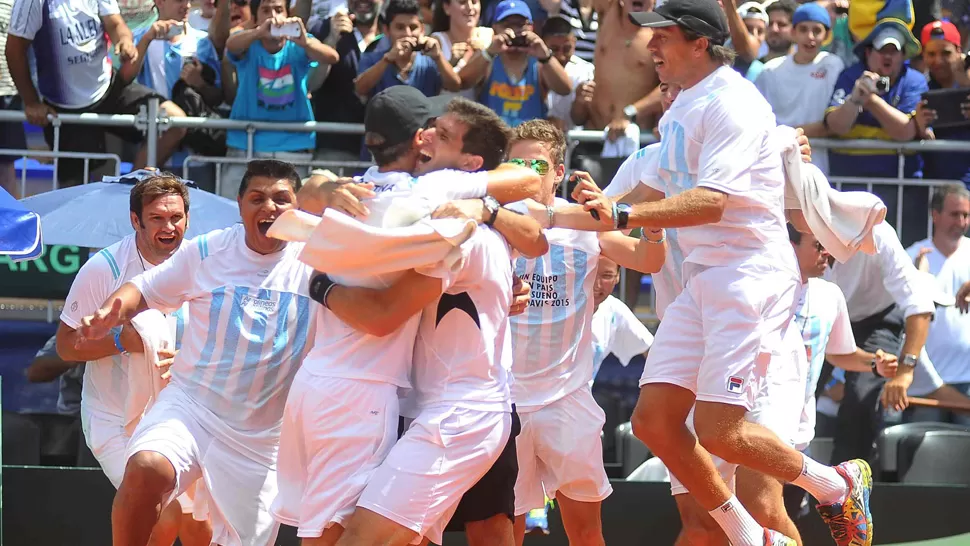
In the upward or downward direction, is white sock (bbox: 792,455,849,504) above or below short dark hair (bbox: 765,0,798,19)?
below

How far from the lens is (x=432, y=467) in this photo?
4469 millimetres

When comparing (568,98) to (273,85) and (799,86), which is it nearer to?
(799,86)

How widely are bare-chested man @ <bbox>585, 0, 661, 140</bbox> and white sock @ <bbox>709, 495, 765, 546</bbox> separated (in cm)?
433

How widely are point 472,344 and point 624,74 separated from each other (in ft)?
16.8

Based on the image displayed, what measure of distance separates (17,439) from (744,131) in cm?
459

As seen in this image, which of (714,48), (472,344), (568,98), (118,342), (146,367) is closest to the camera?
(472,344)

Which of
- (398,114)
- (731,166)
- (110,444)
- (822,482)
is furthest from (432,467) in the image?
(110,444)

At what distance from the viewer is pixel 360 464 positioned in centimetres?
452

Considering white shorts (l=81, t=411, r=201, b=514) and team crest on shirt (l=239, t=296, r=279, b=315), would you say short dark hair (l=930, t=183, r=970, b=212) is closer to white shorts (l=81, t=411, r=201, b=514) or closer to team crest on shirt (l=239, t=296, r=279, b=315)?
team crest on shirt (l=239, t=296, r=279, b=315)

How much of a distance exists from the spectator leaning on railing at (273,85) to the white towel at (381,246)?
482cm

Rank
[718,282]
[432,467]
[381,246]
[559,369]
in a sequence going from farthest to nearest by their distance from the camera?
[559,369] → [718,282] → [432,467] → [381,246]

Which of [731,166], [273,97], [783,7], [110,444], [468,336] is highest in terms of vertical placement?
[783,7]

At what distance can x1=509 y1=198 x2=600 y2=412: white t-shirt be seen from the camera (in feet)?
20.8

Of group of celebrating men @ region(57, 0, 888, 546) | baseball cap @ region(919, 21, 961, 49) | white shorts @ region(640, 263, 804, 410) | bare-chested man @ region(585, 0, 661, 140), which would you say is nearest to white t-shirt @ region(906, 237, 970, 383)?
baseball cap @ region(919, 21, 961, 49)
